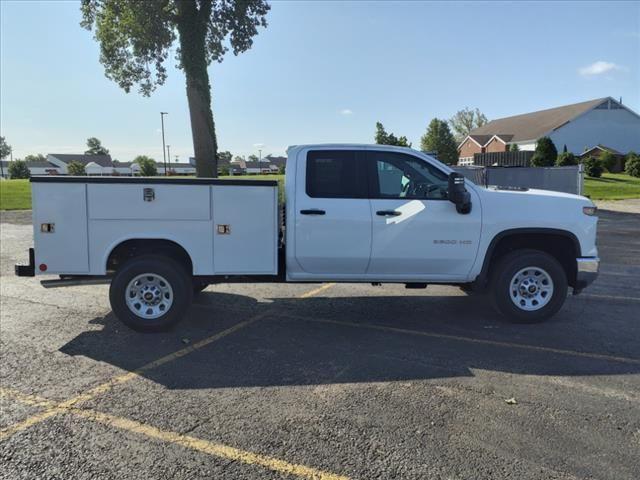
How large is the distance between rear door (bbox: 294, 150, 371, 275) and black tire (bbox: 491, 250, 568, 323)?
1.59 m

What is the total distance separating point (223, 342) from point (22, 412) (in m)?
2.04

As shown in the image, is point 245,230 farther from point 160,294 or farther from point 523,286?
point 523,286

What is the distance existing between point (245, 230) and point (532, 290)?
3392 millimetres

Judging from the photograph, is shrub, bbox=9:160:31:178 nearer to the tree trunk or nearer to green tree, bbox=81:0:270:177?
green tree, bbox=81:0:270:177

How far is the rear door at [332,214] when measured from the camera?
5785 mm

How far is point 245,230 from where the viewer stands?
18.9 ft

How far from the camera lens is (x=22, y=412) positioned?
3896 mm

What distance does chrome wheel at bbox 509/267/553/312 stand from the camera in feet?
19.9

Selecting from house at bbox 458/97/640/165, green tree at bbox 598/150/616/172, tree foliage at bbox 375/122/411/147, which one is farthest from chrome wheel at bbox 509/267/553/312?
house at bbox 458/97/640/165

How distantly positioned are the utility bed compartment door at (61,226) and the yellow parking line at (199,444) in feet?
6.03

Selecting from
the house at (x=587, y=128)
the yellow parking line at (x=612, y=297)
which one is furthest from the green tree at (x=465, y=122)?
the yellow parking line at (x=612, y=297)

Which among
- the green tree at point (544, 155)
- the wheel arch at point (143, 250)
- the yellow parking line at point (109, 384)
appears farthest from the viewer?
A: the green tree at point (544, 155)

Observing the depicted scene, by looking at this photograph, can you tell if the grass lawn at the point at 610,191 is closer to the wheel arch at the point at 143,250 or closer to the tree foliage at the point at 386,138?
the tree foliage at the point at 386,138

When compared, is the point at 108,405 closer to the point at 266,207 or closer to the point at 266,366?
the point at 266,366
